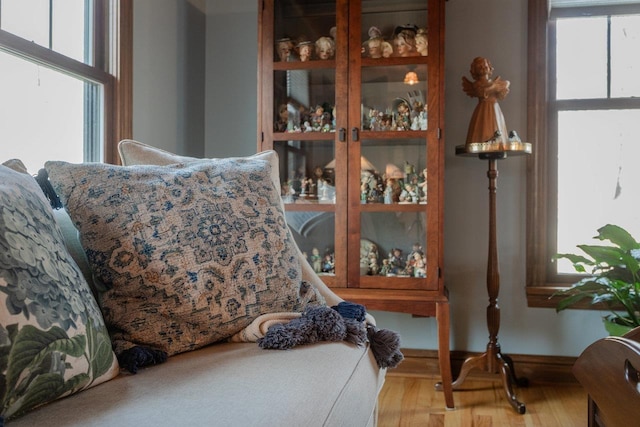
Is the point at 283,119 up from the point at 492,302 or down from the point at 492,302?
up

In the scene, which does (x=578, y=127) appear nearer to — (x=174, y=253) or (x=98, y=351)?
(x=174, y=253)

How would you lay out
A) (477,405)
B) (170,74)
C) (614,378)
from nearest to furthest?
(614,378) → (477,405) → (170,74)

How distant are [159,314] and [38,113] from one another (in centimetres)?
113

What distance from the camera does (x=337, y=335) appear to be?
4.05ft

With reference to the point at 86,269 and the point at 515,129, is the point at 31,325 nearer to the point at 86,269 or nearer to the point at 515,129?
the point at 86,269

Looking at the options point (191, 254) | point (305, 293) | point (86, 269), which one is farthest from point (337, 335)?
point (86, 269)

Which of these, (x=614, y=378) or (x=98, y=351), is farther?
(x=98, y=351)

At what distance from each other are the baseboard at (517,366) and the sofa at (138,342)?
1416 millimetres

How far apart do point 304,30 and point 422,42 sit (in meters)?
0.52

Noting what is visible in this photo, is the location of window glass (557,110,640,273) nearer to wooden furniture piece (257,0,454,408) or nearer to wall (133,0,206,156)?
wooden furniture piece (257,0,454,408)

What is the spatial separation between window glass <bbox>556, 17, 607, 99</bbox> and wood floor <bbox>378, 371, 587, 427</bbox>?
4.58 ft

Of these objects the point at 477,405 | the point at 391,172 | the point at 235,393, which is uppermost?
the point at 391,172

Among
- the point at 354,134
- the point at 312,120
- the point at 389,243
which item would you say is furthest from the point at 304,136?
the point at 389,243

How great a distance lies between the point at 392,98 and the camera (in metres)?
2.44
